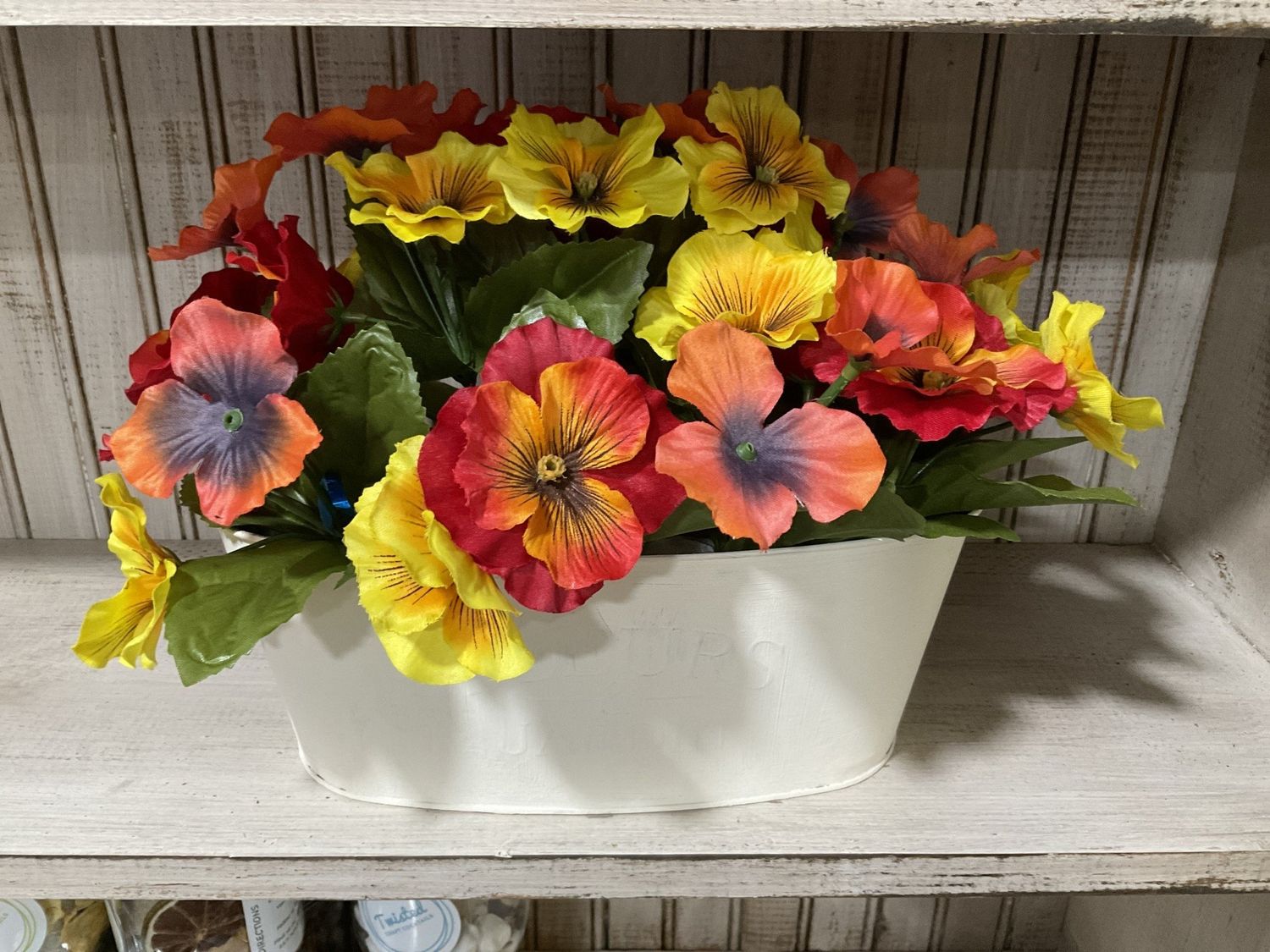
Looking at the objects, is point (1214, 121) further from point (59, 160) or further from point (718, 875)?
point (59, 160)

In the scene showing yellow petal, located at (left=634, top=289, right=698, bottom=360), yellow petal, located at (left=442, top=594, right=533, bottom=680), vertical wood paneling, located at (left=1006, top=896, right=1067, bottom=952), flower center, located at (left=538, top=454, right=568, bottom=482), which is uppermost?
yellow petal, located at (left=634, top=289, right=698, bottom=360)

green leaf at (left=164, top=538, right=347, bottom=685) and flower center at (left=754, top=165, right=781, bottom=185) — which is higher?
flower center at (left=754, top=165, right=781, bottom=185)

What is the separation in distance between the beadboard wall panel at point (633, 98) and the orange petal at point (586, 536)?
0.34 metres

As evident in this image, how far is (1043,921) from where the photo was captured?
0.90 metres

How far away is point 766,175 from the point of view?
44 cm

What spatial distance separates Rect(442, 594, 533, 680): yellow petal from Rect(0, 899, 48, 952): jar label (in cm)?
45

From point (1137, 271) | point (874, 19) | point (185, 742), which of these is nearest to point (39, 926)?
point (185, 742)

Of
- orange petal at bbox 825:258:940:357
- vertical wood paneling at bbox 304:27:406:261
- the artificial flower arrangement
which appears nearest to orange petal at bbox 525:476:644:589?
the artificial flower arrangement

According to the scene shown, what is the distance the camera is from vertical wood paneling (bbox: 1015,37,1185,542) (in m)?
0.63

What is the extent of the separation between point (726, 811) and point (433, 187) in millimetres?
309

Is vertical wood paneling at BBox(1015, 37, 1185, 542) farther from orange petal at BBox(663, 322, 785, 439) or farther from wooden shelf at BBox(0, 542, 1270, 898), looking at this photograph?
orange petal at BBox(663, 322, 785, 439)

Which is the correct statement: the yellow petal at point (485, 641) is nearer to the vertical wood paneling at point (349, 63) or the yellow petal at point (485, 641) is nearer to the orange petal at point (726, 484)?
the orange petal at point (726, 484)

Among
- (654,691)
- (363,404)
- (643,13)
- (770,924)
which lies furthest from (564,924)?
(643,13)

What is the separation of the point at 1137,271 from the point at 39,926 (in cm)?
82
